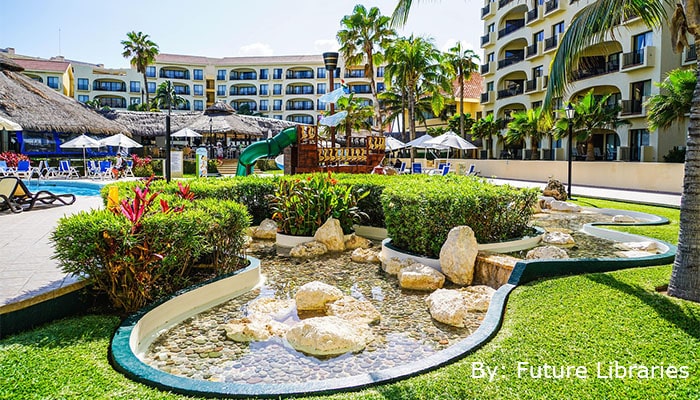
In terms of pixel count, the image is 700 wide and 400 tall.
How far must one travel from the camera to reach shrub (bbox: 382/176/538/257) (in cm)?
755

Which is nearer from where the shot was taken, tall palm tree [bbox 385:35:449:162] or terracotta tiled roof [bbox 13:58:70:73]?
tall palm tree [bbox 385:35:449:162]

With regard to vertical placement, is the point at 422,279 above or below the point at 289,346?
above

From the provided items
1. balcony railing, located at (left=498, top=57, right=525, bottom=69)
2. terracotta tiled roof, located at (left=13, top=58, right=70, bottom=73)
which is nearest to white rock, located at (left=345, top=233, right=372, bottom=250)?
balcony railing, located at (left=498, top=57, right=525, bottom=69)

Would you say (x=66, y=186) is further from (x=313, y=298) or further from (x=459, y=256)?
(x=459, y=256)

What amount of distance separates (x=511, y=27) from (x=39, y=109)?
34124 mm

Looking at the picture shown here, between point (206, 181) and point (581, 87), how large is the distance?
29.3 meters

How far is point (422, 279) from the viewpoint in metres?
6.79

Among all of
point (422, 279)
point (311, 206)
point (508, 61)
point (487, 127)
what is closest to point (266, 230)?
point (311, 206)

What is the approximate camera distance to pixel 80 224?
4.73 metres

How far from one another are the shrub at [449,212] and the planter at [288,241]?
6.07 feet

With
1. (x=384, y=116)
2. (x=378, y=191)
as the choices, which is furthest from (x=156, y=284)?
(x=384, y=116)

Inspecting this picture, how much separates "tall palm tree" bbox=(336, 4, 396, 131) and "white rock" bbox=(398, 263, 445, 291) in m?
27.1

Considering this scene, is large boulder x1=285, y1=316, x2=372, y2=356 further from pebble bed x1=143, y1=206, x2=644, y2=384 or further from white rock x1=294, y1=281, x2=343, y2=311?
white rock x1=294, y1=281, x2=343, y2=311

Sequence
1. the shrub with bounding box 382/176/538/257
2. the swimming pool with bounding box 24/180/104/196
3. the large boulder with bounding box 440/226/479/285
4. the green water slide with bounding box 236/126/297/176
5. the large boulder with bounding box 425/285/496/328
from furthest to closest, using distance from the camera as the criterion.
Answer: the swimming pool with bounding box 24/180/104/196
the green water slide with bounding box 236/126/297/176
the shrub with bounding box 382/176/538/257
the large boulder with bounding box 440/226/479/285
the large boulder with bounding box 425/285/496/328
